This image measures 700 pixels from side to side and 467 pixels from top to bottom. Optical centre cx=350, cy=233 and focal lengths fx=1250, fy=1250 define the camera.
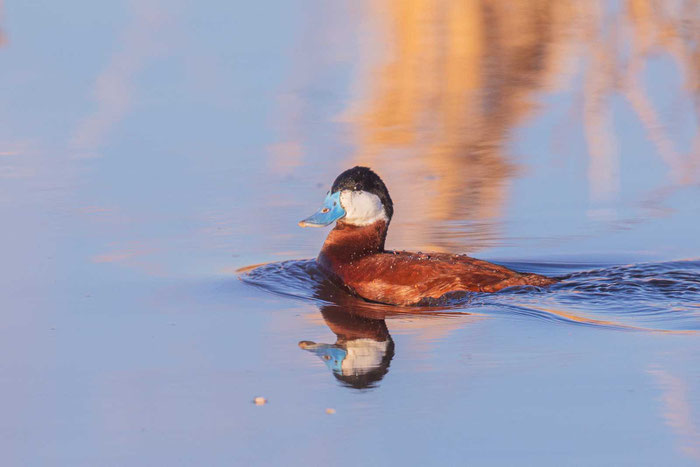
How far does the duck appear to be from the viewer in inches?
301

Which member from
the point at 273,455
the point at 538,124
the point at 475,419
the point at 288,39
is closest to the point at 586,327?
the point at 475,419

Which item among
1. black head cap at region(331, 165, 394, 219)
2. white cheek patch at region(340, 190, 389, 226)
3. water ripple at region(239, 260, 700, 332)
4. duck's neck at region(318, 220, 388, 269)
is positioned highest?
black head cap at region(331, 165, 394, 219)

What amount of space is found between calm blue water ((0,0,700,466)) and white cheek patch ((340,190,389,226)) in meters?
0.37

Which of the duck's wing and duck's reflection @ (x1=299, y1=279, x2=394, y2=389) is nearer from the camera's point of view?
duck's reflection @ (x1=299, y1=279, x2=394, y2=389)

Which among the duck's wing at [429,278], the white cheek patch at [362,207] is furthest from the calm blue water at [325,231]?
the white cheek patch at [362,207]

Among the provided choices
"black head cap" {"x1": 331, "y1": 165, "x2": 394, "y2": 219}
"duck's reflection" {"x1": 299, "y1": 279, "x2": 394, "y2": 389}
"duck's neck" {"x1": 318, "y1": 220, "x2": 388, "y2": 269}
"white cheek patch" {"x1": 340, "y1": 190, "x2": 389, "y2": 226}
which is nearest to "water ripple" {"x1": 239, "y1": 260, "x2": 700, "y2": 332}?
"duck's reflection" {"x1": 299, "y1": 279, "x2": 394, "y2": 389}

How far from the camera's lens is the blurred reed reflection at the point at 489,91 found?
9.50 m

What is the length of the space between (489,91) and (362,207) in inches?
188

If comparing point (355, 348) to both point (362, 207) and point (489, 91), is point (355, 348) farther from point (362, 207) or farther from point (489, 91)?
point (489, 91)

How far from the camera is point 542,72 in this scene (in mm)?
13602

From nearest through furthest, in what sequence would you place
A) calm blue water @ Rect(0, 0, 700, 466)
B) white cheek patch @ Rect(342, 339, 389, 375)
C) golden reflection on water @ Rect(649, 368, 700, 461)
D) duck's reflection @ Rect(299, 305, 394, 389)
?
golden reflection on water @ Rect(649, 368, 700, 461), calm blue water @ Rect(0, 0, 700, 466), duck's reflection @ Rect(299, 305, 394, 389), white cheek patch @ Rect(342, 339, 389, 375)

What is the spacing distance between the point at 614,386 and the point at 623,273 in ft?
7.63

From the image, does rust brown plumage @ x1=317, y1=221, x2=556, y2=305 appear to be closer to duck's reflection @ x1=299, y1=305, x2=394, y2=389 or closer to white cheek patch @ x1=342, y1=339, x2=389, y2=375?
duck's reflection @ x1=299, y1=305, x2=394, y2=389

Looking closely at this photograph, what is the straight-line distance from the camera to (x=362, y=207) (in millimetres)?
8430
